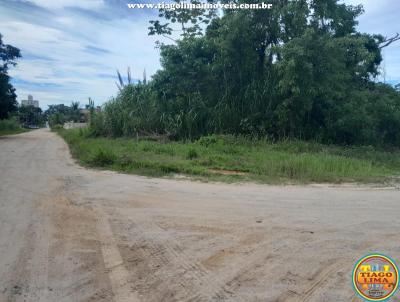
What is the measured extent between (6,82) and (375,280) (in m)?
30.0

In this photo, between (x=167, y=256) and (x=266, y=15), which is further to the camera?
(x=266, y=15)

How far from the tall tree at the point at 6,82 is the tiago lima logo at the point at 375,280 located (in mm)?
29282

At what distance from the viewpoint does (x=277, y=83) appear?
15883 mm

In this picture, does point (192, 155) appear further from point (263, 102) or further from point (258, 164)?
point (263, 102)

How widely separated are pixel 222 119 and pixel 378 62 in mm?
9759

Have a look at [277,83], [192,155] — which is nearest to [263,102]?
[277,83]

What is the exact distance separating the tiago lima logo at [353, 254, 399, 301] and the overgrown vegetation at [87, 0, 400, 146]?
1099cm

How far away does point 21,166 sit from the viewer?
10.4 metres

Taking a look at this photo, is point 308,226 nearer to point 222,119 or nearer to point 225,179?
point 225,179

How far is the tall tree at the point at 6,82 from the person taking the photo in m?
27.0

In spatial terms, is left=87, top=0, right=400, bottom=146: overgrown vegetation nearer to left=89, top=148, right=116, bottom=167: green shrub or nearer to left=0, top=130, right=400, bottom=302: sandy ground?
left=89, top=148, right=116, bottom=167: green shrub

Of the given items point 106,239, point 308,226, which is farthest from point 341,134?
point 106,239

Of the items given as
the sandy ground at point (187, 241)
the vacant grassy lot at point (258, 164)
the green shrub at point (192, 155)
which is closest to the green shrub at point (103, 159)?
the vacant grassy lot at point (258, 164)

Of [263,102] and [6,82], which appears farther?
[6,82]
